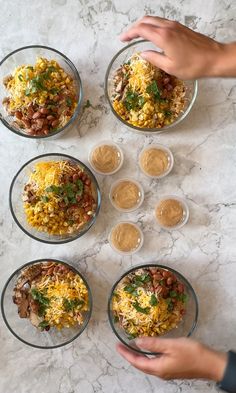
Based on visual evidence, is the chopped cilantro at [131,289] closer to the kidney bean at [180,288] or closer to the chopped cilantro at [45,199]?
the kidney bean at [180,288]

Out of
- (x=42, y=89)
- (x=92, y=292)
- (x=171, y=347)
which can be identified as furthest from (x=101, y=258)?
(x=42, y=89)

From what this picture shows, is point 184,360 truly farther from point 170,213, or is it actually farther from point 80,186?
point 80,186

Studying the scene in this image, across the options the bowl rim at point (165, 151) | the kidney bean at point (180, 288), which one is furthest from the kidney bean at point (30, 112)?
the kidney bean at point (180, 288)

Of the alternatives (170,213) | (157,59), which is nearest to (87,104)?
(157,59)

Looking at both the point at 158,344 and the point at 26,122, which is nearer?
the point at 158,344

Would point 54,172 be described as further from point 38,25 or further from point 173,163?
point 38,25

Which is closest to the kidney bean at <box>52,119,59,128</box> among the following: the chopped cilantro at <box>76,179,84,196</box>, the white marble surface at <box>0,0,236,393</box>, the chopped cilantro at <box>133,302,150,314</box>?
the white marble surface at <box>0,0,236,393</box>

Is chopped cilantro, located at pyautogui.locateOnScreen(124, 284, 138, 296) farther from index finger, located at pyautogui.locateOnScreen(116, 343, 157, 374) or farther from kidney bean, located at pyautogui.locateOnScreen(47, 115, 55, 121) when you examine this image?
Answer: kidney bean, located at pyautogui.locateOnScreen(47, 115, 55, 121)
